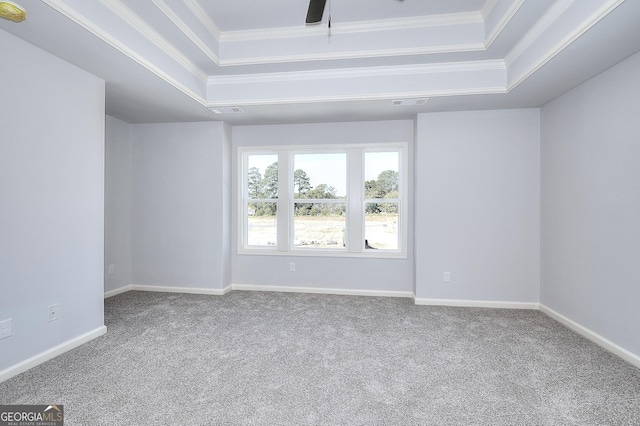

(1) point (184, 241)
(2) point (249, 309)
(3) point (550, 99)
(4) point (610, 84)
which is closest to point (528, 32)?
(4) point (610, 84)

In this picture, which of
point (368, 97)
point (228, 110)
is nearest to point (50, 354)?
point (228, 110)

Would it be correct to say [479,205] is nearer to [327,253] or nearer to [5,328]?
[327,253]

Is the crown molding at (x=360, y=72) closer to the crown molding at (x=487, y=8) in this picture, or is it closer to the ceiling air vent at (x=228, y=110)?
the ceiling air vent at (x=228, y=110)

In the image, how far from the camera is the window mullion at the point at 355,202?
444cm

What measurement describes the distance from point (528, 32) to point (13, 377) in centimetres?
489

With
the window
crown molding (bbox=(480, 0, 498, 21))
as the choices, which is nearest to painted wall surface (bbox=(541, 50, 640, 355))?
crown molding (bbox=(480, 0, 498, 21))

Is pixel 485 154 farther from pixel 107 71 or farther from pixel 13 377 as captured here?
pixel 13 377

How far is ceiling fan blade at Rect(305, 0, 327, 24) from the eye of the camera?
180 centimetres

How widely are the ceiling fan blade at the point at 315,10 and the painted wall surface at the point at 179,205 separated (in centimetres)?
278

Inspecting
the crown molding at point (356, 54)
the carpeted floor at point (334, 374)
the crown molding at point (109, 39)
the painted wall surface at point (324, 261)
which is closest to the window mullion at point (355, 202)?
the painted wall surface at point (324, 261)

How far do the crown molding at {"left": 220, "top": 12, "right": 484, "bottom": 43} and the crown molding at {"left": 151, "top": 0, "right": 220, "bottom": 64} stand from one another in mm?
222

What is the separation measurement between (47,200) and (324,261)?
3.16 meters

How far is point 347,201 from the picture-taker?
14.8 ft
